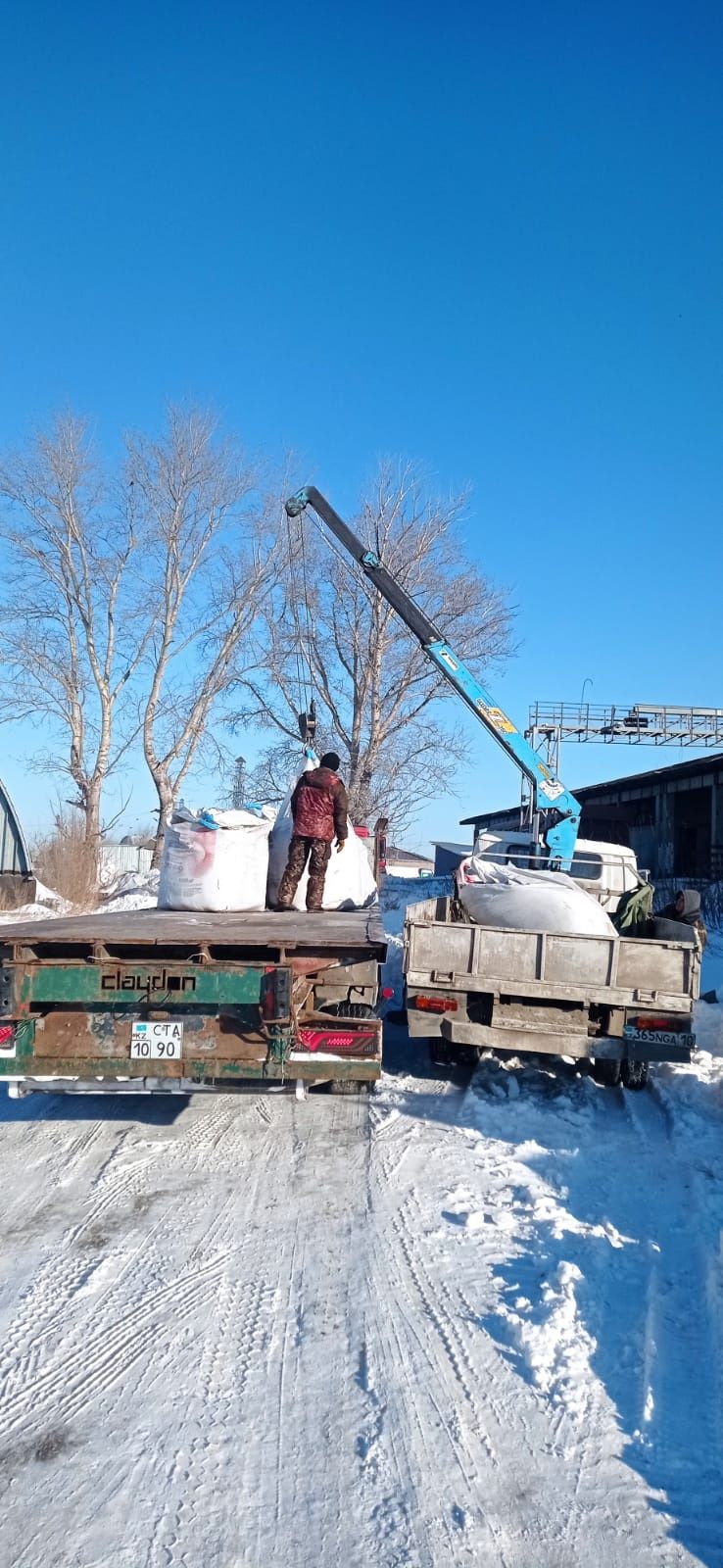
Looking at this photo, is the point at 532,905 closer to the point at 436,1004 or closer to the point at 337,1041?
the point at 436,1004

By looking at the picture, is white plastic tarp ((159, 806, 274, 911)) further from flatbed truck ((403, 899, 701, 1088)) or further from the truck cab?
the truck cab

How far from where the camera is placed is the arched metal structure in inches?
981

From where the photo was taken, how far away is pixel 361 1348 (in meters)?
3.45

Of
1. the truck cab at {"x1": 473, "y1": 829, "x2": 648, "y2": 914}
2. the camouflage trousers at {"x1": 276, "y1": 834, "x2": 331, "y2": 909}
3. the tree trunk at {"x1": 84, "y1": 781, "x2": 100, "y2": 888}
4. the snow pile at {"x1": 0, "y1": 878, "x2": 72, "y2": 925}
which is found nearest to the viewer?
the camouflage trousers at {"x1": 276, "y1": 834, "x2": 331, "y2": 909}

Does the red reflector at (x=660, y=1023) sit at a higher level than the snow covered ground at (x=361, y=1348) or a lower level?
higher

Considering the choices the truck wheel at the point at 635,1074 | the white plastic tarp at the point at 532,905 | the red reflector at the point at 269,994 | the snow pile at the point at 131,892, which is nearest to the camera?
the red reflector at the point at 269,994

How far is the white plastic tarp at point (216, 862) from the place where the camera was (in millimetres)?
7496

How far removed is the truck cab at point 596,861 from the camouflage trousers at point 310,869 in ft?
11.6

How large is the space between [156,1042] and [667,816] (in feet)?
84.2

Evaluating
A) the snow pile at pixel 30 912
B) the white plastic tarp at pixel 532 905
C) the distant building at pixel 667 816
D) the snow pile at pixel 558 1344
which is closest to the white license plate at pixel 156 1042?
the snow pile at pixel 558 1344

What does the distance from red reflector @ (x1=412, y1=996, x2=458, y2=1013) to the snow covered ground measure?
3.00ft

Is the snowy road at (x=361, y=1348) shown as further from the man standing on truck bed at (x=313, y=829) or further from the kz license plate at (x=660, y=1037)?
the man standing on truck bed at (x=313, y=829)

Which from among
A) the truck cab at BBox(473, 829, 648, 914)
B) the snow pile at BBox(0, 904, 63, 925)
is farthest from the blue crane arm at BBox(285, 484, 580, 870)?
the snow pile at BBox(0, 904, 63, 925)

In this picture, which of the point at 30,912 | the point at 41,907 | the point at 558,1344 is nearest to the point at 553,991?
the point at 558,1344
